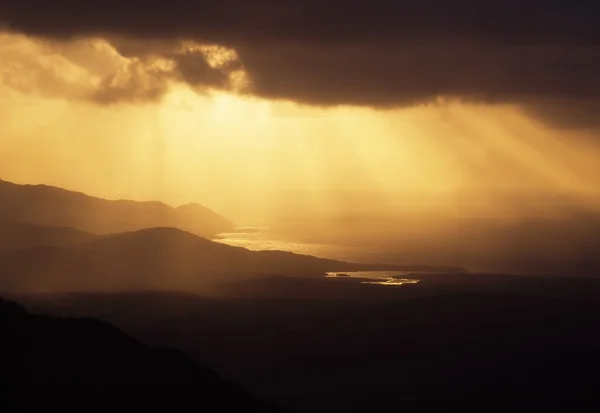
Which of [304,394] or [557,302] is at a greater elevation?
[557,302]

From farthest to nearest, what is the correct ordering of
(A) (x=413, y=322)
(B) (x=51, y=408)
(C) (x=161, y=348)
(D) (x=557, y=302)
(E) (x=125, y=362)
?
1. (D) (x=557, y=302)
2. (A) (x=413, y=322)
3. (C) (x=161, y=348)
4. (E) (x=125, y=362)
5. (B) (x=51, y=408)

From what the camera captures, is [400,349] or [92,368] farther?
[400,349]

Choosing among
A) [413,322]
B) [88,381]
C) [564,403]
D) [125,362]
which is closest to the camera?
[88,381]

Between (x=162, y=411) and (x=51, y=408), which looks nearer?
(x=51, y=408)

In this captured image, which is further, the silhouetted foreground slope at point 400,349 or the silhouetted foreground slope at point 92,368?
the silhouetted foreground slope at point 400,349

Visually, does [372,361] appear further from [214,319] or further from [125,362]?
[125,362]

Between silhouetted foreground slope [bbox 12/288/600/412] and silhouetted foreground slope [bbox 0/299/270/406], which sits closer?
silhouetted foreground slope [bbox 0/299/270/406]

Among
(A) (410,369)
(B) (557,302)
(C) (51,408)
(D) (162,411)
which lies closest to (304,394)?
(A) (410,369)

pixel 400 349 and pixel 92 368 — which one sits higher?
pixel 400 349
